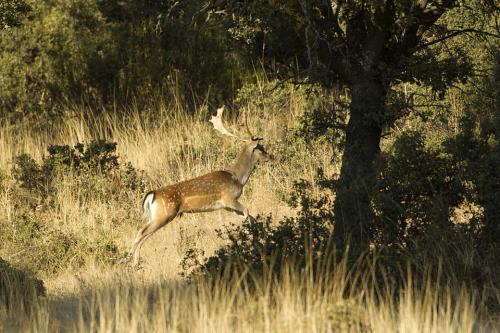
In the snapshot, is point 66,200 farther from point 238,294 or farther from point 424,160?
point 238,294

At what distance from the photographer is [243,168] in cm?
1113

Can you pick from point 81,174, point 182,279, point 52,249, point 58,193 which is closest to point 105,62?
point 81,174

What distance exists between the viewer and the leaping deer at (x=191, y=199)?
10195 mm

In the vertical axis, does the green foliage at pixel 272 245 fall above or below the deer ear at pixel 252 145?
below

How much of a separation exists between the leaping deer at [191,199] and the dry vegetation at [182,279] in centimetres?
31

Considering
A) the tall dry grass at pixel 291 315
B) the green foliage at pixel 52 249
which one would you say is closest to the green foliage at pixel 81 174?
the green foliage at pixel 52 249

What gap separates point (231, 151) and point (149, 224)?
12.0 feet

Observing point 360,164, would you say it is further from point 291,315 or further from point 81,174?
point 81,174

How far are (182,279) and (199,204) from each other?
2170 mm

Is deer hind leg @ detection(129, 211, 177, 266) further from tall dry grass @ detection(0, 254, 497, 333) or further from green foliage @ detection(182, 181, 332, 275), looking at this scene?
tall dry grass @ detection(0, 254, 497, 333)

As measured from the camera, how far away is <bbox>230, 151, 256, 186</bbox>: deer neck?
11047mm

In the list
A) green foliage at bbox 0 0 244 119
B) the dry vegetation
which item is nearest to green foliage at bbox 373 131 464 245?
the dry vegetation

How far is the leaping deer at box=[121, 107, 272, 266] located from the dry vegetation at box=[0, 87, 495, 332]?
0.31 m

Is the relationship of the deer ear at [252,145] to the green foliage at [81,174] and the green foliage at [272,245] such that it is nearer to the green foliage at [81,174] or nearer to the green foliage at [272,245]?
the green foliage at [81,174]
